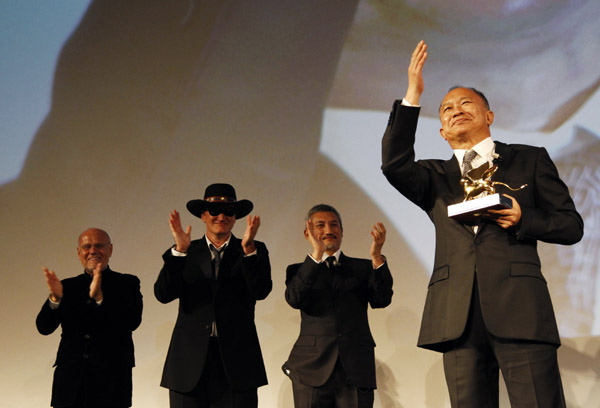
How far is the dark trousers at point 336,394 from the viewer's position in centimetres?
313

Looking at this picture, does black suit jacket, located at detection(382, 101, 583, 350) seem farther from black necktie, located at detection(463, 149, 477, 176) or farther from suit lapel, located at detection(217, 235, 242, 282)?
suit lapel, located at detection(217, 235, 242, 282)

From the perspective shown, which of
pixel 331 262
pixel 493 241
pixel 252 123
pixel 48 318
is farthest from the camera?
pixel 252 123

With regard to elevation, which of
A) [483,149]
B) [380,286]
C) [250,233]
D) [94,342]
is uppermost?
[483,149]

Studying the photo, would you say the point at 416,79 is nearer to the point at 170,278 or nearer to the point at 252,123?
the point at 170,278

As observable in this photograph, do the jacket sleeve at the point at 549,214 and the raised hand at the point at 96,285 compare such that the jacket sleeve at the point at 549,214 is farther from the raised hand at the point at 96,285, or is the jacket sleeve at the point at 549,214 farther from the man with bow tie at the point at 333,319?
the raised hand at the point at 96,285

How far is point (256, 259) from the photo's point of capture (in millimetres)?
2734

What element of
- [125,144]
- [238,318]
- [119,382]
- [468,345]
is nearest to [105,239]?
[119,382]

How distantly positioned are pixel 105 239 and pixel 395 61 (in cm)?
233

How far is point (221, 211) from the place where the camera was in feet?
9.78

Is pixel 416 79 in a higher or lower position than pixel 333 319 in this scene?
higher

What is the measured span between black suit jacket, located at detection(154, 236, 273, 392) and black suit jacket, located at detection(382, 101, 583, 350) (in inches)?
35.4

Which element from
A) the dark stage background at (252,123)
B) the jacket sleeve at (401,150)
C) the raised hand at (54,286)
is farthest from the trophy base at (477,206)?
the dark stage background at (252,123)

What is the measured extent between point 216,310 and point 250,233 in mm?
415

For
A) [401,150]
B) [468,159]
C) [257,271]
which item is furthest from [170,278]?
[468,159]
